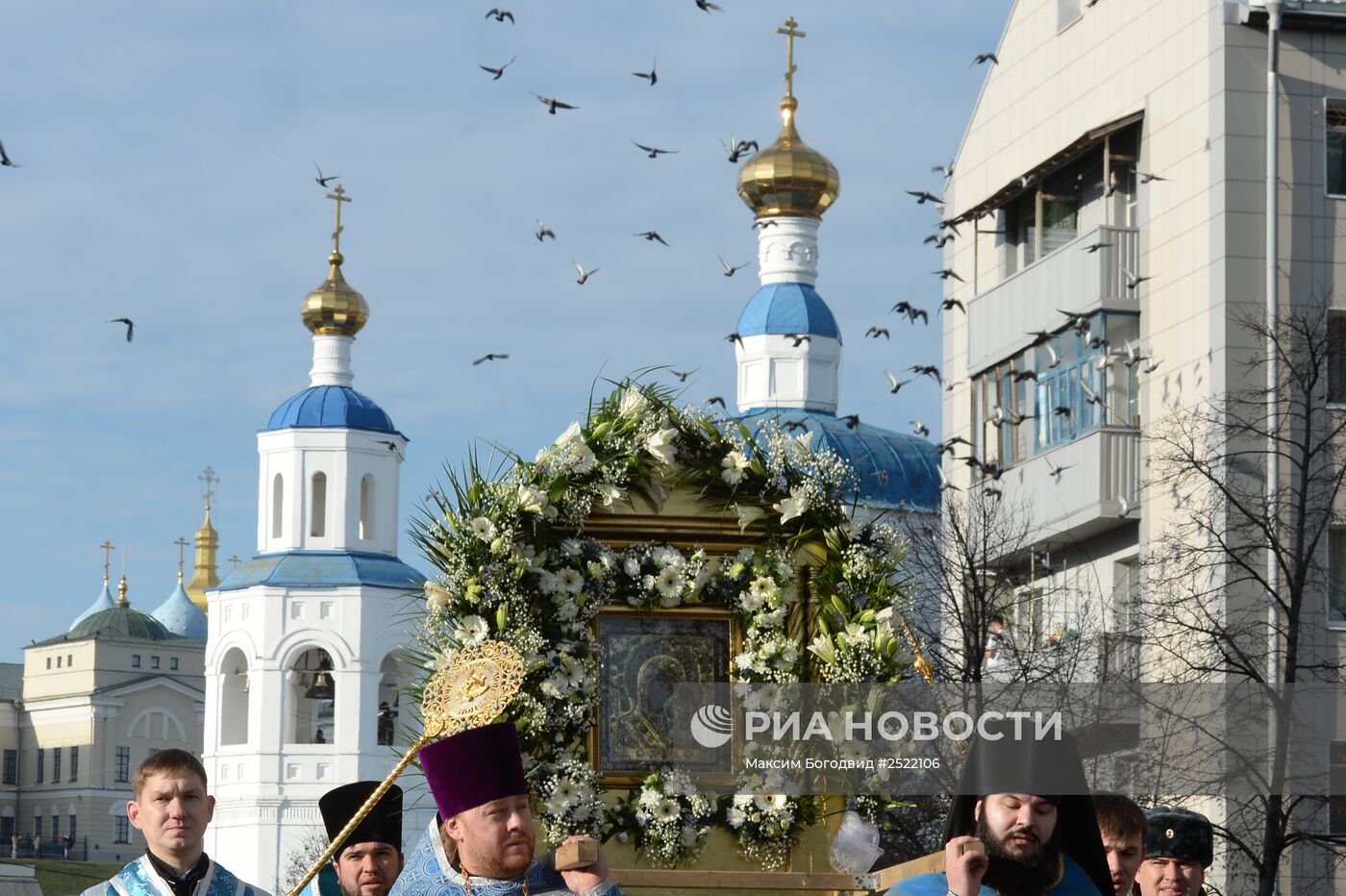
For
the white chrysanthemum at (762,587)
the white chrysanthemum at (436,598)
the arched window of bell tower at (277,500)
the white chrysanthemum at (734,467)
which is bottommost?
the white chrysanthemum at (436,598)

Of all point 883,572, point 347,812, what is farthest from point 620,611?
point 347,812

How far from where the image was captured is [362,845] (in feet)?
28.8

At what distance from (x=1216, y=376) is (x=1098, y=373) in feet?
7.07

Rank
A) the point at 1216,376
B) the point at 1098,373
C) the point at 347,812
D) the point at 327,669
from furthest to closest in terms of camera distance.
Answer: the point at 327,669 < the point at 1098,373 < the point at 1216,376 < the point at 347,812

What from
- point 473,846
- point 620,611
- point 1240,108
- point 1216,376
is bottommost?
point 473,846

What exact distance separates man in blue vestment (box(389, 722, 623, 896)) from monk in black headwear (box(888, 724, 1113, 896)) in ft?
3.00

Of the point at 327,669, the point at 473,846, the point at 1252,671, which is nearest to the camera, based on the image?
the point at 473,846

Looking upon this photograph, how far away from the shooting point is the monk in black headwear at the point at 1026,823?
22.2ft

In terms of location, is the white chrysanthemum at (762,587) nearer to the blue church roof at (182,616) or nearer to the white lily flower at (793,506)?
the white lily flower at (793,506)

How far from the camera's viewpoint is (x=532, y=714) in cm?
1056

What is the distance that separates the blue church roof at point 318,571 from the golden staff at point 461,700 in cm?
5154

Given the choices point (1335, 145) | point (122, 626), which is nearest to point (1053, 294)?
point (1335, 145)

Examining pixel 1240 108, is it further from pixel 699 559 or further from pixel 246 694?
pixel 246 694

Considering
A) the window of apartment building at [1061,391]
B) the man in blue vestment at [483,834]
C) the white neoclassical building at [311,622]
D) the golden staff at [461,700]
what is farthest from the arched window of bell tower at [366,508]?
the man in blue vestment at [483,834]
